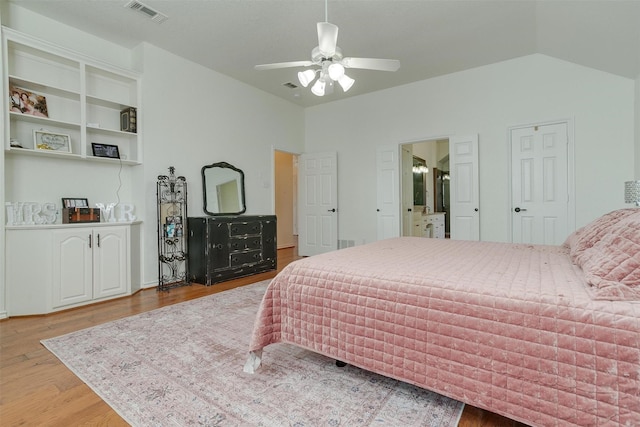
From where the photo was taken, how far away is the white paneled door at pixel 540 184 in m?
3.96

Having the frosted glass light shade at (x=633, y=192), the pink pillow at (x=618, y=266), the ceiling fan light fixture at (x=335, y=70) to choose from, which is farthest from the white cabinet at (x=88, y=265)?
the frosted glass light shade at (x=633, y=192)

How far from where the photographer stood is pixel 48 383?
171 centimetres

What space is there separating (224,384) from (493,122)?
457cm

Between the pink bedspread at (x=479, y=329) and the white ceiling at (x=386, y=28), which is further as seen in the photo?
the white ceiling at (x=386, y=28)

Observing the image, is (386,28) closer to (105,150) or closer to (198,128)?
(198,128)

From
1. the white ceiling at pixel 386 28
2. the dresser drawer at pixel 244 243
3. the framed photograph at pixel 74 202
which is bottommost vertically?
the dresser drawer at pixel 244 243

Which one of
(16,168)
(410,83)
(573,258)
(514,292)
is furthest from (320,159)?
(514,292)

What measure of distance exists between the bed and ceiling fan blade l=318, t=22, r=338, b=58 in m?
1.54

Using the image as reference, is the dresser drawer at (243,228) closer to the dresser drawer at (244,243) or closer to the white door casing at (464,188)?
the dresser drawer at (244,243)

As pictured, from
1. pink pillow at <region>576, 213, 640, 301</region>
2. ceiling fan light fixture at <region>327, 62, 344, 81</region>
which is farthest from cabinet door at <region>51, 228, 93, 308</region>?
pink pillow at <region>576, 213, 640, 301</region>

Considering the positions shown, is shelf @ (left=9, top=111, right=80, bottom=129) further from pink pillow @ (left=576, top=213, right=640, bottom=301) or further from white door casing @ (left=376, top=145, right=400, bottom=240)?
pink pillow @ (left=576, top=213, right=640, bottom=301)

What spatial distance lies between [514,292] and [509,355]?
0.76 ft

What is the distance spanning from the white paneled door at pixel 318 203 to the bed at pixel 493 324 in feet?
13.2

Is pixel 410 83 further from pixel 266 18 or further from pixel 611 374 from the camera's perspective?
pixel 611 374
